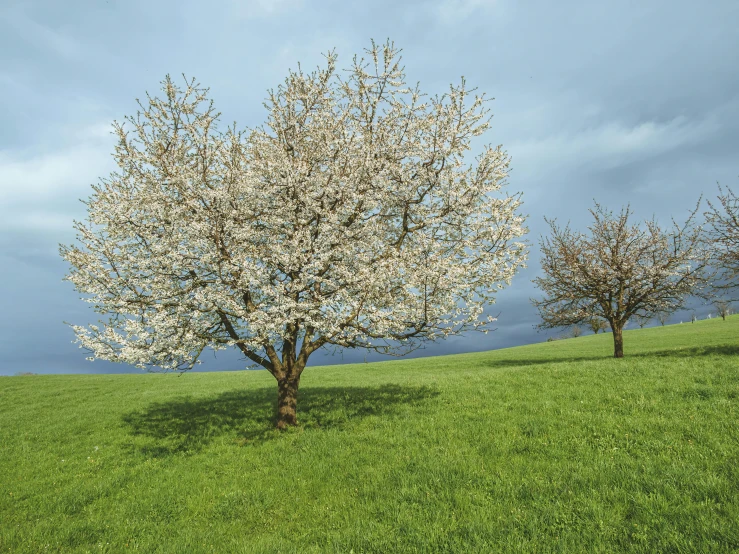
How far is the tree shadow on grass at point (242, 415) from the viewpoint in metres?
15.0

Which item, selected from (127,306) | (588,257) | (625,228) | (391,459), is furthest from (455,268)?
(625,228)

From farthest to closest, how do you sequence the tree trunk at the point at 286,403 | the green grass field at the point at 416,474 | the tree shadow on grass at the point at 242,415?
1. the tree trunk at the point at 286,403
2. the tree shadow on grass at the point at 242,415
3. the green grass field at the point at 416,474

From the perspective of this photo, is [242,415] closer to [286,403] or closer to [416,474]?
[286,403]

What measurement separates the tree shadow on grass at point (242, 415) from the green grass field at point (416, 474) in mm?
134

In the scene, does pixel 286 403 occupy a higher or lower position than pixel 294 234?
lower

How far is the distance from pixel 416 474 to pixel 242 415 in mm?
10996

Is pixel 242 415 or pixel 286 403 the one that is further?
pixel 242 415

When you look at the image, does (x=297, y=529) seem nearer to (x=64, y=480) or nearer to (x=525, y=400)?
(x=64, y=480)

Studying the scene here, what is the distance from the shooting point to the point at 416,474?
9820mm

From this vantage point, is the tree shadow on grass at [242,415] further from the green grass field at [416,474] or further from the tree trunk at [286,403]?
the tree trunk at [286,403]

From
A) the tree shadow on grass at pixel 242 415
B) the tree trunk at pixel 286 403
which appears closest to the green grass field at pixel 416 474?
the tree shadow on grass at pixel 242 415

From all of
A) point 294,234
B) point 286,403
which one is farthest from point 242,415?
point 294,234

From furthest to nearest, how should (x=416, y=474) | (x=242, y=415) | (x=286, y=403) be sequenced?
(x=242, y=415) < (x=286, y=403) < (x=416, y=474)

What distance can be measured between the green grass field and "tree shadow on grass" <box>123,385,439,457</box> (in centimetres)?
13
